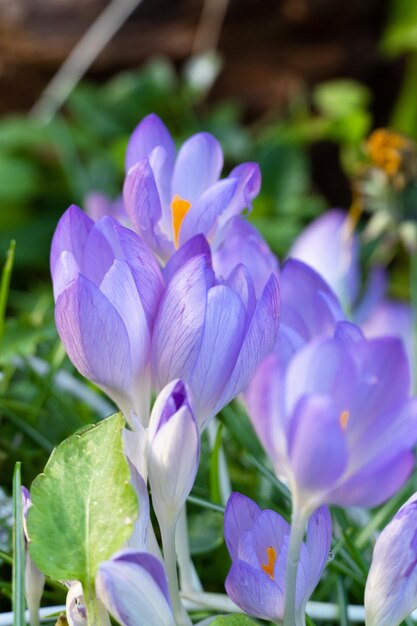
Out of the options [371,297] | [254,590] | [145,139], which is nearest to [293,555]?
[254,590]

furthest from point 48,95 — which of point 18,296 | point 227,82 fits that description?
point 18,296

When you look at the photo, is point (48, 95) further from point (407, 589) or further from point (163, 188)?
point (407, 589)

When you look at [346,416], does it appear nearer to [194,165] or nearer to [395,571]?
[395,571]

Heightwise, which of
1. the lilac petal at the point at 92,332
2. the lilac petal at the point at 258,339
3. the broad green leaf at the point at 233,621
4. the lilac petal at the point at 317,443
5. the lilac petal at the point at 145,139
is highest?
the lilac petal at the point at 145,139

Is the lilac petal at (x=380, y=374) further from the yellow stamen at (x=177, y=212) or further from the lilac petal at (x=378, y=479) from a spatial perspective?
the yellow stamen at (x=177, y=212)

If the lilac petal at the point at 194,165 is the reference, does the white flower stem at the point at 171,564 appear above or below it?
below

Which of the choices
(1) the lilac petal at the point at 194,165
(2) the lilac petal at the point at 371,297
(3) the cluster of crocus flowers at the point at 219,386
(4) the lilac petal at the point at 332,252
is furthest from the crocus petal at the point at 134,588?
(2) the lilac petal at the point at 371,297
